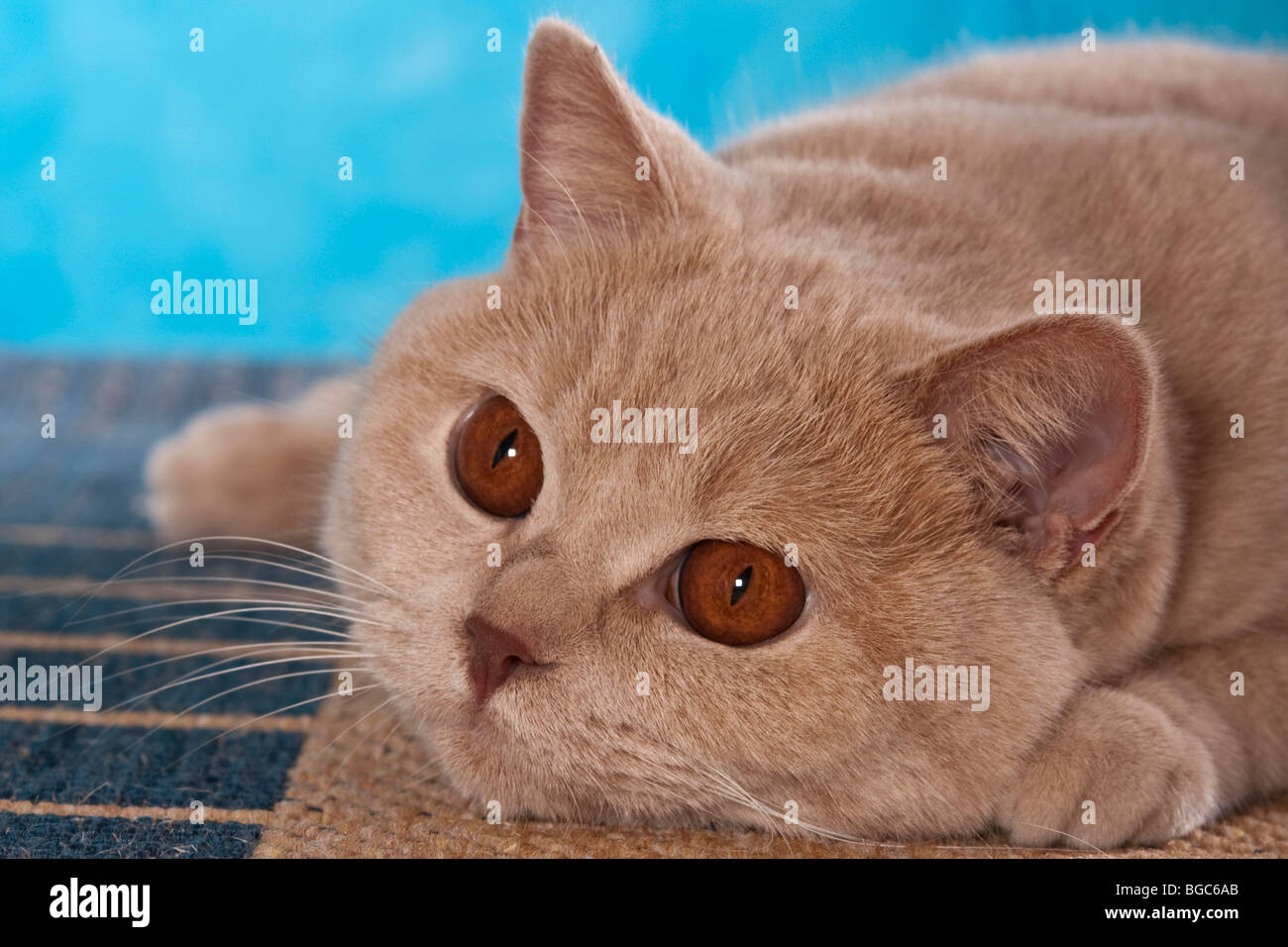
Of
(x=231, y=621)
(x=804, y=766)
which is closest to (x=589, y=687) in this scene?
(x=804, y=766)

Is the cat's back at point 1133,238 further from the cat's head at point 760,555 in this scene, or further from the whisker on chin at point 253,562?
the whisker on chin at point 253,562

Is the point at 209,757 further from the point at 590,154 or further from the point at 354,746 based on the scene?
the point at 590,154

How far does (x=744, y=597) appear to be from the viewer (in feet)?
3.81

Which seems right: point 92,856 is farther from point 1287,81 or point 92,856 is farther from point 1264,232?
point 1287,81

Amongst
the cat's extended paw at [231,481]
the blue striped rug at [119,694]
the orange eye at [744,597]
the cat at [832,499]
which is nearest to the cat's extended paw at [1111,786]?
the cat at [832,499]

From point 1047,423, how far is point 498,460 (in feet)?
1.76

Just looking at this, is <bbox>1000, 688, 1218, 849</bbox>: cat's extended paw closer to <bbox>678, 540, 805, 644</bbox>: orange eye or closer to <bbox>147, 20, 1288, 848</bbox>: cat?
<bbox>147, 20, 1288, 848</bbox>: cat

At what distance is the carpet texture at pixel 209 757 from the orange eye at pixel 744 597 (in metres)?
0.21

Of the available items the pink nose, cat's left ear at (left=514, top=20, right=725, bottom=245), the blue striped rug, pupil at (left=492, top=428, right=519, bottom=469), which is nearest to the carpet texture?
the blue striped rug

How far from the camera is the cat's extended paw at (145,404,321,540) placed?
213 cm

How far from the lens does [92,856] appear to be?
108 centimetres

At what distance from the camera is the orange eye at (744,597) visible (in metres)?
1.16

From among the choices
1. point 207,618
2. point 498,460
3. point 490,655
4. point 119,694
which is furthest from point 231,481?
point 490,655

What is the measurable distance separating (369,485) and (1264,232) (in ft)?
3.53
